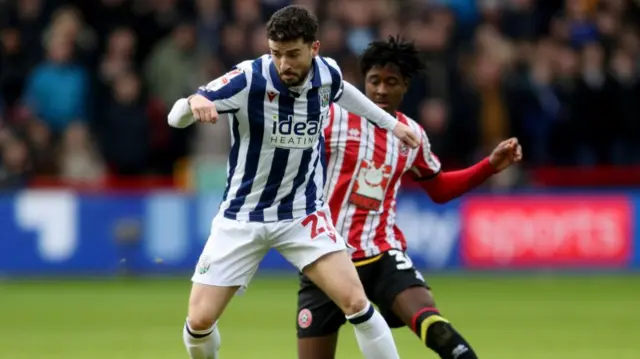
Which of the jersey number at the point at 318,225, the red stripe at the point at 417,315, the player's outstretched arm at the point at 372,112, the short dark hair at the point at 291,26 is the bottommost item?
the red stripe at the point at 417,315

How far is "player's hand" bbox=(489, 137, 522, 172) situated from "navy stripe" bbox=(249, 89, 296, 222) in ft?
4.41

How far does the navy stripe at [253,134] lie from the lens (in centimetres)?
692

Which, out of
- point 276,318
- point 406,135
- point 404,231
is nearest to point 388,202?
point 406,135

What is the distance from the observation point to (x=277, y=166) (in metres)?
7.05

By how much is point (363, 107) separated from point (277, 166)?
0.62 m

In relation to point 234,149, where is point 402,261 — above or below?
below

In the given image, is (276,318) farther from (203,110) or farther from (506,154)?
(203,110)

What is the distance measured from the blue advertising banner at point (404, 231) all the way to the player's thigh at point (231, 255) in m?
9.28

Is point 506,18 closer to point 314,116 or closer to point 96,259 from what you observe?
point 96,259

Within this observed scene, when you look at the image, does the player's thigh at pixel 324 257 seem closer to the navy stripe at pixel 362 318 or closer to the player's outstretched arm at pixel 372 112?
the navy stripe at pixel 362 318

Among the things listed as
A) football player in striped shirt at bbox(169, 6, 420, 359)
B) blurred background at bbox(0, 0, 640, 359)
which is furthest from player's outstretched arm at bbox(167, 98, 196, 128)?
blurred background at bbox(0, 0, 640, 359)

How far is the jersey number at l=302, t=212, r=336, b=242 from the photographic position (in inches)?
280

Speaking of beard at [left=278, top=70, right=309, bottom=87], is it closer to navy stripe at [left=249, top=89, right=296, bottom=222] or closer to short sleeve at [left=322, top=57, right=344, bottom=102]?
navy stripe at [left=249, top=89, right=296, bottom=222]

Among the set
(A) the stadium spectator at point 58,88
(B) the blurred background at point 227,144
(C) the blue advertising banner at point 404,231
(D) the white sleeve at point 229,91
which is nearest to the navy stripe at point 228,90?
(D) the white sleeve at point 229,91
